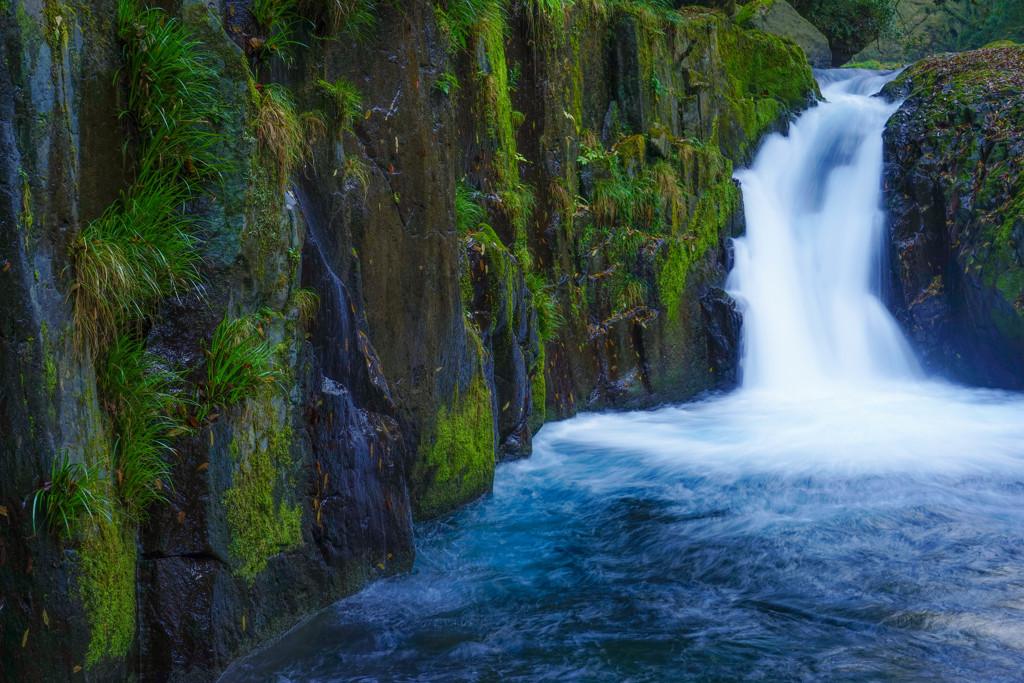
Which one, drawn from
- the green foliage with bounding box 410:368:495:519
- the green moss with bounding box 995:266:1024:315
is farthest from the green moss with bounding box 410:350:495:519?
the green moss with bounding box 995:266:1024:315

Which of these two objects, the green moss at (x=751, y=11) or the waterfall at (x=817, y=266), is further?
the green moss at (x=751, y=11)

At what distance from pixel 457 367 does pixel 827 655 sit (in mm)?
2837

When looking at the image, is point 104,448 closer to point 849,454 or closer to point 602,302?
point 849,454

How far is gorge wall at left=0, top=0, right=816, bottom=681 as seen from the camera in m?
2.69

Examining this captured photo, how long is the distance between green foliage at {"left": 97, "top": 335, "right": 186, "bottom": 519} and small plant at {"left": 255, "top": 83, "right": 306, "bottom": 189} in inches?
42.3

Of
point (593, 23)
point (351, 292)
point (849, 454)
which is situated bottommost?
point (849, 454)

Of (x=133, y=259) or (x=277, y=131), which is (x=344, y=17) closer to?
(x=277, y=131)

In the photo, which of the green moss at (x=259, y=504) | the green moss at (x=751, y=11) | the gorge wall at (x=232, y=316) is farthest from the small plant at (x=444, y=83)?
the green moss at (x=751, y=11)

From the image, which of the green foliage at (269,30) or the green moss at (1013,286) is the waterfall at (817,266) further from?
the green foliage at (269,30)

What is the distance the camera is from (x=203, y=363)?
3.30 metres

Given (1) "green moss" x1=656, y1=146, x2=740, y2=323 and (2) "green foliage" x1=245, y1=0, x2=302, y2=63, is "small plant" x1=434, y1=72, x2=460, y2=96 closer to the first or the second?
(2) "green foliage" x1=245, y1=0, x2=302, y2=63

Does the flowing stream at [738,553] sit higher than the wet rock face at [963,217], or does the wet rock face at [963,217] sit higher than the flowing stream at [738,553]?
the wet rock face at [963,217]

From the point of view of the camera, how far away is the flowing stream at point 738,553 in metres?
3.43

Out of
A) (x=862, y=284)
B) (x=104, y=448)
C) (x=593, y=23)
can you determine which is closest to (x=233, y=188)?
(x=104, y=448)
